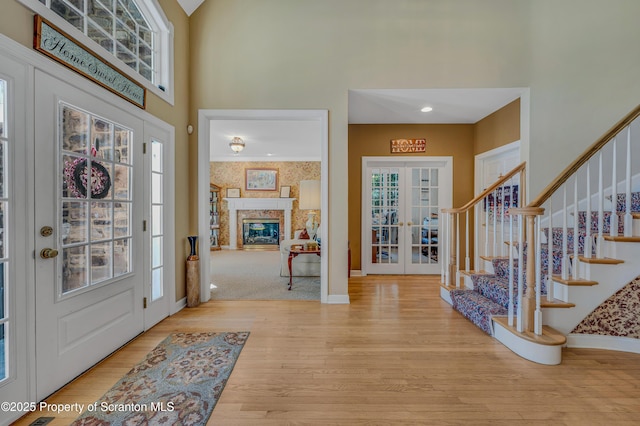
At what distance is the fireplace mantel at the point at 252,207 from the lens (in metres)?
7.43

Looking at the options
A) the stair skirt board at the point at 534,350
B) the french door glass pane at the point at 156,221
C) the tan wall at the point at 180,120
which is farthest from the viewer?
the tan wall at the point at 180,120

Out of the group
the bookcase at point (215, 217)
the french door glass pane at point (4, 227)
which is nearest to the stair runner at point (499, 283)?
the french door glass pane at point (4, 227)

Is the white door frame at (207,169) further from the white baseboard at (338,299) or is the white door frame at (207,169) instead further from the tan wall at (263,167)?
the tan wall at (263,167)

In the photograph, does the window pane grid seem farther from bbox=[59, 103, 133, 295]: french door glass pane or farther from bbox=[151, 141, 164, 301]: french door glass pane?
bbox=[151, 141, 164, 301]: french door glass pane

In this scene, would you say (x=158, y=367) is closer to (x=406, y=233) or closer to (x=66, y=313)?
(x=66, y=313)

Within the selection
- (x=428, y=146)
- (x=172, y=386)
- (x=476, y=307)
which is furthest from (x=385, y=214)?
(x=172, y=386)

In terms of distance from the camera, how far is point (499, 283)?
2680mm

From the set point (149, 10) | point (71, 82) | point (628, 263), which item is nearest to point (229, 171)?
point (149, 10)

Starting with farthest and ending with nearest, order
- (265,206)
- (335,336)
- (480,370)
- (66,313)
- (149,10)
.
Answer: (265,206) < (149,10) < (335,336) < (480,370) < (66,313)

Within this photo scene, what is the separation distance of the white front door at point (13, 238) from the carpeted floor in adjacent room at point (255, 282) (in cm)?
192

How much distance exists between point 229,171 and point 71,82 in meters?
5.86

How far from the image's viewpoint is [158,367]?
190cm

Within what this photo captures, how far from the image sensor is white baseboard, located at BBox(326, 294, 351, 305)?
3135 millimetres

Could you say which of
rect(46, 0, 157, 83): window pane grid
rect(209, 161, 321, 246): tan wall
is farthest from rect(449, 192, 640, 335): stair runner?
rect(209, 161, 321, 246): tan wall
